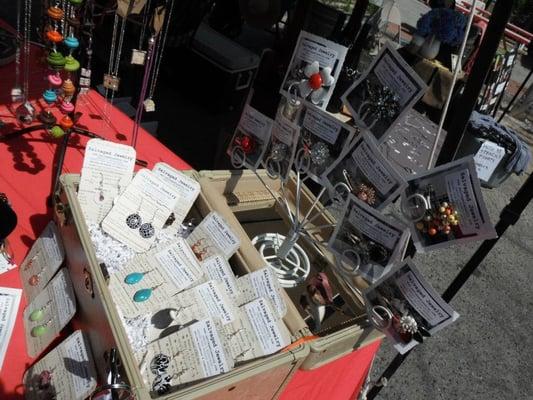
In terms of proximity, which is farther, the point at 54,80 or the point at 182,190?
the point at 54,80

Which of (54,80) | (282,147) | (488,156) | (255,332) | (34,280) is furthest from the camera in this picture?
(488,156)

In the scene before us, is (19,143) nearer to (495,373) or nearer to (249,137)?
(249,137)

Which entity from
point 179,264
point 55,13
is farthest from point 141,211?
point 55,13

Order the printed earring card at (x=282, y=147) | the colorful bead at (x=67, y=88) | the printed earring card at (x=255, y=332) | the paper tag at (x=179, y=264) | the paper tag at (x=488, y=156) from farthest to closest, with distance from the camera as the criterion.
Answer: the paper tag at (x=488, y=156) → the colorful bead at (x=67, y=88) → the printed earring card at (x=282, y=147) → the paper tag at (x=179, y=264) → the printed earring card at (x=255, y=332)

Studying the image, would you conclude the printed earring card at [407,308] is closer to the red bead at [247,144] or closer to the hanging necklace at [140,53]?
the red bead at [247,144]

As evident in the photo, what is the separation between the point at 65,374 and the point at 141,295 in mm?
199

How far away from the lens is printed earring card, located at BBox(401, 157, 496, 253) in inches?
30.3

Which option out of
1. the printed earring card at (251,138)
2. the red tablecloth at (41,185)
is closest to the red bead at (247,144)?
the printed earring card at (251,138)

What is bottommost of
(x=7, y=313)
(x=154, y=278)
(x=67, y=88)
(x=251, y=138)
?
(x=7, y=313)

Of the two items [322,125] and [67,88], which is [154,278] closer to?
[322,125]

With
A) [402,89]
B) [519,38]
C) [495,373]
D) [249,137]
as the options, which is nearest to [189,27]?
[249,137]

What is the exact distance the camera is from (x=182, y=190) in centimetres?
114

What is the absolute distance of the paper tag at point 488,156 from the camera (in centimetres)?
367

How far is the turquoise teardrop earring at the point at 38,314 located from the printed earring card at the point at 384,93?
801 mm
